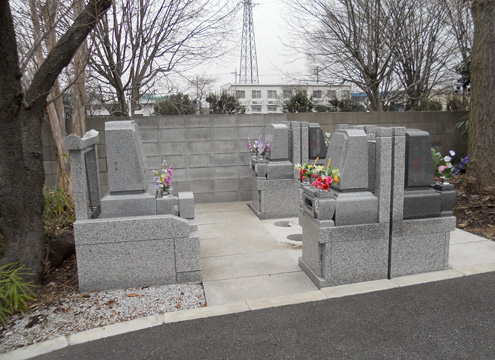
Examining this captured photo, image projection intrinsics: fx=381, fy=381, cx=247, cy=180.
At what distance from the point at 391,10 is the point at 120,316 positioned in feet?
41.3

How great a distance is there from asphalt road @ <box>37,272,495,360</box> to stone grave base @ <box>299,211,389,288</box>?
354 millimetres

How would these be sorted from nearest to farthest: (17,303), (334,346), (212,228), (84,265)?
(334,346) < (17,303) < (84,265) < (212,228)

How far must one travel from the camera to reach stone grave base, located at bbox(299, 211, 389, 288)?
4129mm

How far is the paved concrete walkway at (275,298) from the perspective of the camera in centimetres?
320

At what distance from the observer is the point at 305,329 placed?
11.0ft

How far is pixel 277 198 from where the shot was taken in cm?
720

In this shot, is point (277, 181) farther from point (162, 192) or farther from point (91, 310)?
point (91, 310)

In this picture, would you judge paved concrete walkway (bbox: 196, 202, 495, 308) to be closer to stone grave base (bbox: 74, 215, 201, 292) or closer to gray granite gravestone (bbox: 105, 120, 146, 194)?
stone grave base (bbox: 74, 215, 201, 292)

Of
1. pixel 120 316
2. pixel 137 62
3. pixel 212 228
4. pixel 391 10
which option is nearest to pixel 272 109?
pixel 391 10

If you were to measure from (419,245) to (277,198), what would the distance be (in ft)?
10.4

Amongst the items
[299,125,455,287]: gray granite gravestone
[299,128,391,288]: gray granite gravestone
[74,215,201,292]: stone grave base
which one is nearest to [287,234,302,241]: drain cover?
[299,125,455,287]: gray granite gravestone

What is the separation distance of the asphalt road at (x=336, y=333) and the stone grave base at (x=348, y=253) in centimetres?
35

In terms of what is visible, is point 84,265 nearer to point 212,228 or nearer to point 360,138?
point 212,228

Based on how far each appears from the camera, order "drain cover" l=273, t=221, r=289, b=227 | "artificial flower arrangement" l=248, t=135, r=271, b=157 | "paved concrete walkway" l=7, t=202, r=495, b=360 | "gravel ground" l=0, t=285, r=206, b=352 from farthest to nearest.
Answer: "artificial flower arrangement" l=248, t=135, r=271, b=157 < "drain cover" l=273, t=221, r=289, b=227 < "gravel ground" l=0, t=285, r=206, b=352 < "paved concrete walkway" l=7, t=202, r=495, b=360
